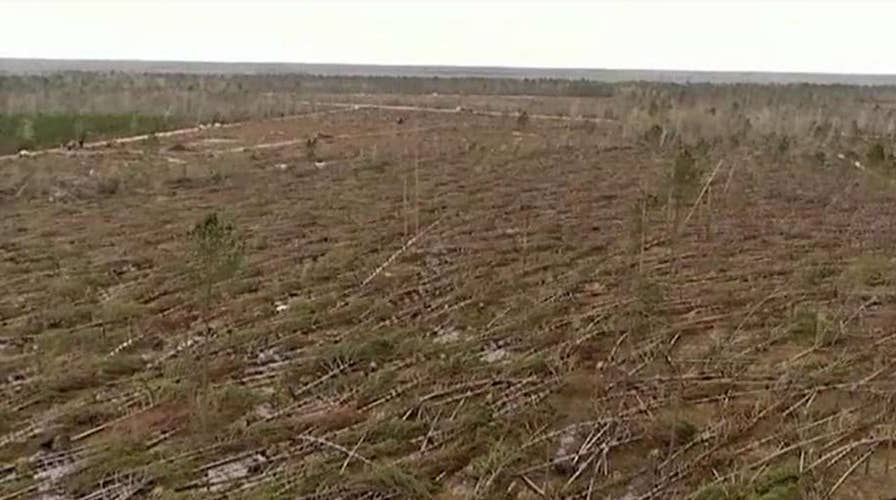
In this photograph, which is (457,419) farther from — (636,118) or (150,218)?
(636,118)

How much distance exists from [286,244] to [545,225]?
132 inches

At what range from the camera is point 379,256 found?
10.5m


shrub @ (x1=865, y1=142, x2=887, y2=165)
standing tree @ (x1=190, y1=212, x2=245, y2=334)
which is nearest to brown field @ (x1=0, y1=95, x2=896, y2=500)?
standing tree @ (x1=190, y1=212, x2=245, y2=334)

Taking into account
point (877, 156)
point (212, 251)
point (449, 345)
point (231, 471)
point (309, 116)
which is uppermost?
point (877, 156)

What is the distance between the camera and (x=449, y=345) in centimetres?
739

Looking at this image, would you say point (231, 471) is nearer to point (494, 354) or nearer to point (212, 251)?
point (212, 251)

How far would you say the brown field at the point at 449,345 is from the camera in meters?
5.32

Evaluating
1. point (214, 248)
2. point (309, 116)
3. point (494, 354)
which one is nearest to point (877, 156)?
point (494, 354)

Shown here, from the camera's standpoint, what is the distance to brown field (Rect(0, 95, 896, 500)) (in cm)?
532

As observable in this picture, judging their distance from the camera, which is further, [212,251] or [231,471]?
[212,251]

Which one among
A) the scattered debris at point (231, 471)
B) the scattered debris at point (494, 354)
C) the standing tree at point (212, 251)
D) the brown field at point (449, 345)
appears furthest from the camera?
the scattered debris at point (494, 354)

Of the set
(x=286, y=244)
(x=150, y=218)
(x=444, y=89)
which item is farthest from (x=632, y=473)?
(x=444, y=89)

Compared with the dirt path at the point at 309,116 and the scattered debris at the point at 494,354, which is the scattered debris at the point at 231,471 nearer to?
the scattered debris at the point at 494,354

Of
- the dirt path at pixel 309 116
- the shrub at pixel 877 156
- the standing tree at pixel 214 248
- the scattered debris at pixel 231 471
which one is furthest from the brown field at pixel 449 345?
the dirt path at pixel 309 116
